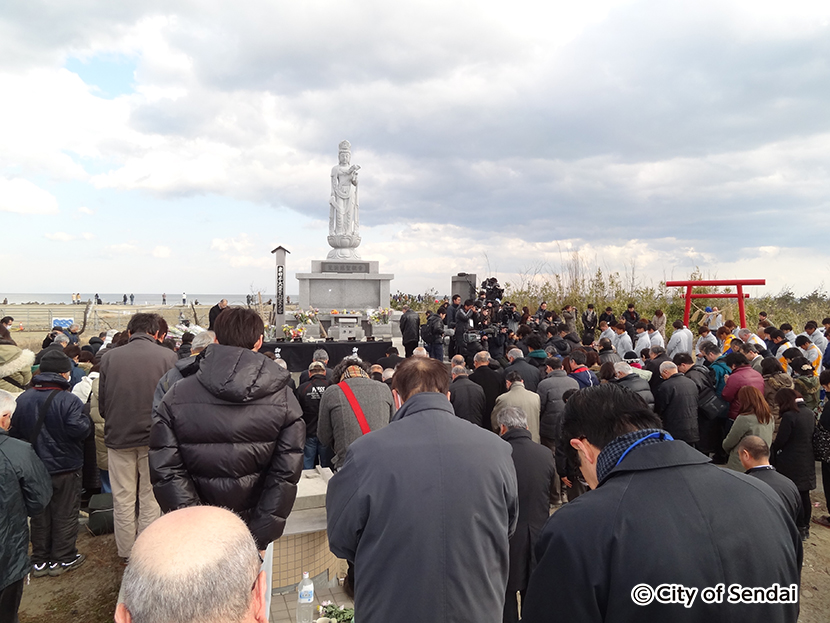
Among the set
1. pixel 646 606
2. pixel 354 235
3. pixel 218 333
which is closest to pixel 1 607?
pixel 218 333

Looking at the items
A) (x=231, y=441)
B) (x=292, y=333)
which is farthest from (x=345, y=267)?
(x=231, y=441)

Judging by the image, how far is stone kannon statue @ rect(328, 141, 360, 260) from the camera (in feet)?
58.5

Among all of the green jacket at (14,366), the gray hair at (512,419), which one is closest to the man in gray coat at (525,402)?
the gray hair at (512,419)

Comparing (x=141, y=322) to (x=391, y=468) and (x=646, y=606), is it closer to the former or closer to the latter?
(x=391, y=468)

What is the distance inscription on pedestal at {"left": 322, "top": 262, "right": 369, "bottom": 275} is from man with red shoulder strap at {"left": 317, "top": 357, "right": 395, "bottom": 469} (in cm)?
1343

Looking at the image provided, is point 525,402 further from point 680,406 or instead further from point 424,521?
point 424,521

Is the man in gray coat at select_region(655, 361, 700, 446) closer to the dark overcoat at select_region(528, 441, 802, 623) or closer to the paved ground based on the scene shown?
the paved ground

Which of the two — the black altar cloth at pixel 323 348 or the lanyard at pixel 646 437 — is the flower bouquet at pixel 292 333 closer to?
the black altar cloth at pixel 323 348

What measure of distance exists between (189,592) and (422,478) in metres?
1.05

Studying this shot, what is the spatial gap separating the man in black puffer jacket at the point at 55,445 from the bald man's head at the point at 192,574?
12.2ft

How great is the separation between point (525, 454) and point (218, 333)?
2.19 m

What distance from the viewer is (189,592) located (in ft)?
3.35

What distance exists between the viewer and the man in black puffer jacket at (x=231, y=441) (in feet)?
8.32

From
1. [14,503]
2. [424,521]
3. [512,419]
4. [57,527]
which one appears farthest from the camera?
[57,527]
